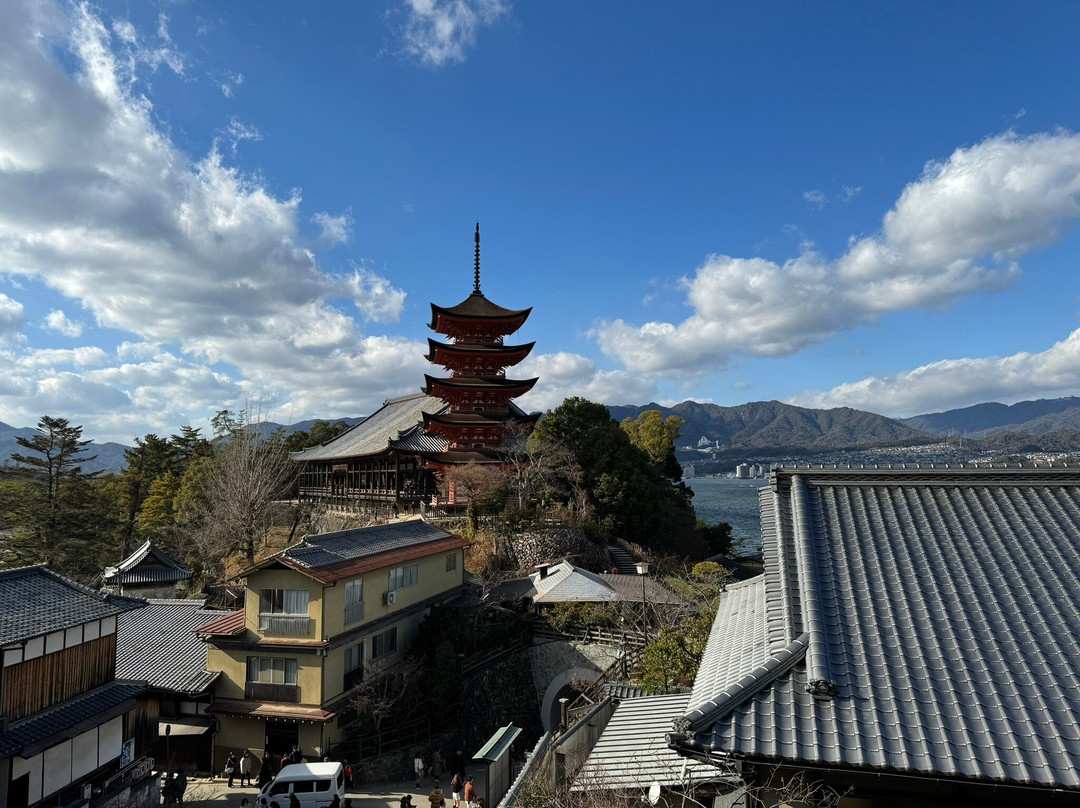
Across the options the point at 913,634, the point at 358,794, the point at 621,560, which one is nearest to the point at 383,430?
the point at 621,560

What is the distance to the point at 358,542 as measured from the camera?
72.0 feet

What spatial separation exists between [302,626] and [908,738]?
17725 mm

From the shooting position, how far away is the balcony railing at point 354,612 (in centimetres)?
1947

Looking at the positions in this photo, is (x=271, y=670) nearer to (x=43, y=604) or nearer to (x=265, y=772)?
(x=265, y=772)

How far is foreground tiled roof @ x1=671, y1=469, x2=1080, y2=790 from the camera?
4.59 metres

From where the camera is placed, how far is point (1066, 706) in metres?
4.70

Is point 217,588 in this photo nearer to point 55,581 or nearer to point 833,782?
point 55,581

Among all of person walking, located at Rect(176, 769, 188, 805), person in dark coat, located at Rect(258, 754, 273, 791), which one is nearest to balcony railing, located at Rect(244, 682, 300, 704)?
person in dark coat, located at Rect(258, 754, 273, 791)

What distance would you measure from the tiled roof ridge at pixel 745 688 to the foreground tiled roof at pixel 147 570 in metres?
34.8

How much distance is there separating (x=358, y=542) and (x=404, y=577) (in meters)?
2.16

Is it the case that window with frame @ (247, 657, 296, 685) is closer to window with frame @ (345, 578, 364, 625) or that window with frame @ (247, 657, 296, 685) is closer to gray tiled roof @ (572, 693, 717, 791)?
window with frame @ (345, 578, 364, 625)

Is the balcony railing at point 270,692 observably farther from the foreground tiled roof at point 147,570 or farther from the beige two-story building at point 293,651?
the foreground tiled roof at point 147,570

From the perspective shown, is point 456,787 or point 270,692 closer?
point 456,787

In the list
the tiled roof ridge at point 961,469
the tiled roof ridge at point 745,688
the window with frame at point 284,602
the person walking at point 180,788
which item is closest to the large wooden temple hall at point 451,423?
the window with frame at point 284,602
